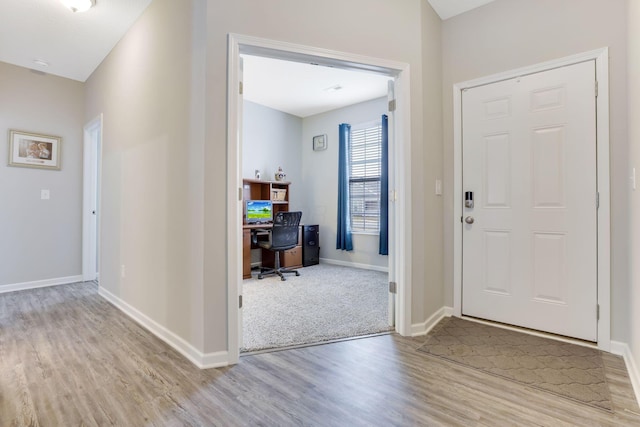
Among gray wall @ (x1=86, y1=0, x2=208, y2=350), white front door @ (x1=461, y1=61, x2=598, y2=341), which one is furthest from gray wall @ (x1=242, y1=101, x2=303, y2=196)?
white front door @ (x1=461, y1=61, x2=598, y2=341)

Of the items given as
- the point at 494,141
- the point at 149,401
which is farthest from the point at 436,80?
the point at 149,401

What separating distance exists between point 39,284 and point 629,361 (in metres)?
5.74

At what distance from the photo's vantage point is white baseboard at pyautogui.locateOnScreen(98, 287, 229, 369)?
189 cm

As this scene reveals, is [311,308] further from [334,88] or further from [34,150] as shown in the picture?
[34,150]

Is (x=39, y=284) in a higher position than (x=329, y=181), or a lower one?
lower

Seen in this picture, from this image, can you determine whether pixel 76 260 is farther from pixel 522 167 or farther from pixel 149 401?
pixel 522 167

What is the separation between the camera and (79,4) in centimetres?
254

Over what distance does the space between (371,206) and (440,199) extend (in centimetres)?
236

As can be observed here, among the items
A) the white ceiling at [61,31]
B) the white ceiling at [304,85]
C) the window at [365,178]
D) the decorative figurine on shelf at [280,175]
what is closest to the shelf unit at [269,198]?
the decorative figurine on shelf at [280,175]

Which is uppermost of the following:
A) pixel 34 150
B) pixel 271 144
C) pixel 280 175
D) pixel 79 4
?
pixel 79 4

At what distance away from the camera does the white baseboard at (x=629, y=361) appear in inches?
63.1

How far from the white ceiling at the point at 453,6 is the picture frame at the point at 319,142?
3.08 metres

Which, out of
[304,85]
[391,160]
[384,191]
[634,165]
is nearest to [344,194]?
[384,191]

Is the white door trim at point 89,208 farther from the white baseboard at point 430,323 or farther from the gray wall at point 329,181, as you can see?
the white baseboard at point 430,323
